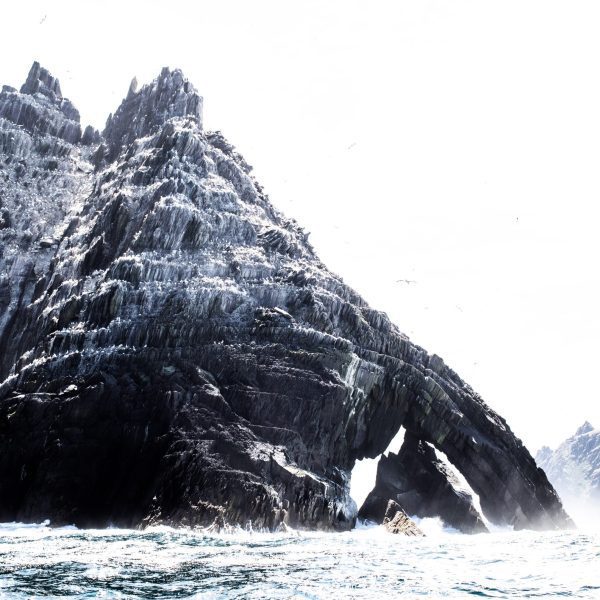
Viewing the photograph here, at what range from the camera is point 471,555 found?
1747 inches

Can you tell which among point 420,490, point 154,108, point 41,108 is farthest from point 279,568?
point 41,108

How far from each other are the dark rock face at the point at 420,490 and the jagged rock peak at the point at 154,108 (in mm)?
62951

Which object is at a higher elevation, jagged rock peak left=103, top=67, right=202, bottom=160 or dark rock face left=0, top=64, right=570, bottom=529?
jagged rock peak left=103, top=67, right=202, bottom=160

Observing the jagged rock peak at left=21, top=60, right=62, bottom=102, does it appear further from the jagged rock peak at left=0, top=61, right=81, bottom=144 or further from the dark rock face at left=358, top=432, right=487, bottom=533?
the dark rock face at left=358, top=432, right=487, bottom=533

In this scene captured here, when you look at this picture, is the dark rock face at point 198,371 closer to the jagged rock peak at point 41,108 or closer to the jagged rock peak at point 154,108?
the jagged rock peak at point 154,108

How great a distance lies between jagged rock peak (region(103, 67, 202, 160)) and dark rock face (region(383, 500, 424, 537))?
228 ft

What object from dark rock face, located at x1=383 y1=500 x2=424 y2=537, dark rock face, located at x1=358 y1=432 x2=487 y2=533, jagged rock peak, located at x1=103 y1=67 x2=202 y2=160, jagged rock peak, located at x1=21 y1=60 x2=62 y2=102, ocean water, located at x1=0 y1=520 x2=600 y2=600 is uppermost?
jagged rock peak, located at x1=21 y1=60 x2=62 y2=102

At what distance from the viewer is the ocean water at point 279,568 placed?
2928 cm

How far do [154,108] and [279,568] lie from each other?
9856 cm

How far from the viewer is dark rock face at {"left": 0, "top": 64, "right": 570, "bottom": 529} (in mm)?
64750

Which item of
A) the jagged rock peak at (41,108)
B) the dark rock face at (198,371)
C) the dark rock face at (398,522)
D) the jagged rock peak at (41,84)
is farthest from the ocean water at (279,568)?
the jagged rock peak at (41,84)

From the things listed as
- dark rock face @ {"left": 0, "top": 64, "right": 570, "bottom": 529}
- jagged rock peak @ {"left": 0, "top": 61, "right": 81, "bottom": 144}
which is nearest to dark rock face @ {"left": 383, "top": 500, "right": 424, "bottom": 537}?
dark rock face @ {"left": 0, "top": 64, "right": 570, "bottom": 529}

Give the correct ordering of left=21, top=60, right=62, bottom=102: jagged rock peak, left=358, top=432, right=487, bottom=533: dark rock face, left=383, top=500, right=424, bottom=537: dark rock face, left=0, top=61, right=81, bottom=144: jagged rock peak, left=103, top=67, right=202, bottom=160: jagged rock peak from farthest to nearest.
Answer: left=21, top=60, right=62, bottom=102: jagged rock peak → left=0, top=61, right=81, bottom=144: jagged rock peak → left=103, top=67, right=202, bottom=160: jagged rock peak → left=358, top=432, right=487, bottom=533: dark rock face → left=383, top=500, right=424, bottom=537: dark rock face

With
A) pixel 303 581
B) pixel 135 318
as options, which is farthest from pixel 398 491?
pixel 303 581
